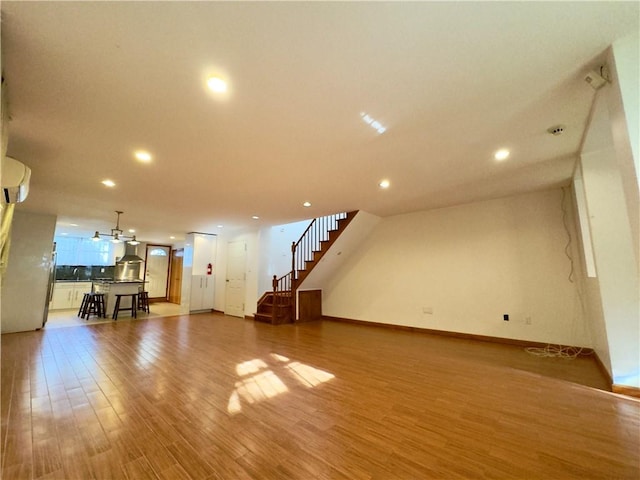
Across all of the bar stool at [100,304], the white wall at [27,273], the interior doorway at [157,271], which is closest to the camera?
the white wall at [27,273]

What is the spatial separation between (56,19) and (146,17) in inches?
18.5

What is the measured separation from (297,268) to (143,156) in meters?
5.02

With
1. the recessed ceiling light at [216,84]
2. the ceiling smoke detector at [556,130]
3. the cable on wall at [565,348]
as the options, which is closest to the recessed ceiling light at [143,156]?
the recessed ceiling light at [216,84]

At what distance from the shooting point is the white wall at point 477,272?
4.19m

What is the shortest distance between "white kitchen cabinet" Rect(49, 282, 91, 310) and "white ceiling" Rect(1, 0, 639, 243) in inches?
265

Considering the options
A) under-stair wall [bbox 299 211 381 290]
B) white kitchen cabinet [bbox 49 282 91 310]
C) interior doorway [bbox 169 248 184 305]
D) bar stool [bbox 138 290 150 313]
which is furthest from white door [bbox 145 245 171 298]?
under-stair wall [bbox 299 211 381 290]

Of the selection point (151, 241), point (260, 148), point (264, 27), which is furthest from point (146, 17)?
point (151, 241)

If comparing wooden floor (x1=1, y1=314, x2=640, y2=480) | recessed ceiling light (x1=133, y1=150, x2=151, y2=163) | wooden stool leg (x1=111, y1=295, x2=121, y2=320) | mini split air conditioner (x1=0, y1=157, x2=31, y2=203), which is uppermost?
recessed ceiling light (x1=133, y1=150, x2=151, y2=163)

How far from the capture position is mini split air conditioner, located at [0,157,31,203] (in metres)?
1.98

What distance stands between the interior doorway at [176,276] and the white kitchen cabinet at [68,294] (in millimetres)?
2686

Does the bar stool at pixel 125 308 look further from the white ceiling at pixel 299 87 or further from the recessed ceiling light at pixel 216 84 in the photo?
the recessed ceiling light at pixel 216 84

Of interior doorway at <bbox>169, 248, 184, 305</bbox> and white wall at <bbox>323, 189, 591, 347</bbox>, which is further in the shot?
interior doorway at <bbox>169, 248, 184, 305</bbox>

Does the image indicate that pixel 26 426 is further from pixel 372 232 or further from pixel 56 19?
pixel 372 232

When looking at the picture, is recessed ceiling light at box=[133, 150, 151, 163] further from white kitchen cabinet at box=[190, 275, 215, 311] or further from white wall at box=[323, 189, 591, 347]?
white kitchen cabinet at box=[190, 275, 215, 311]
